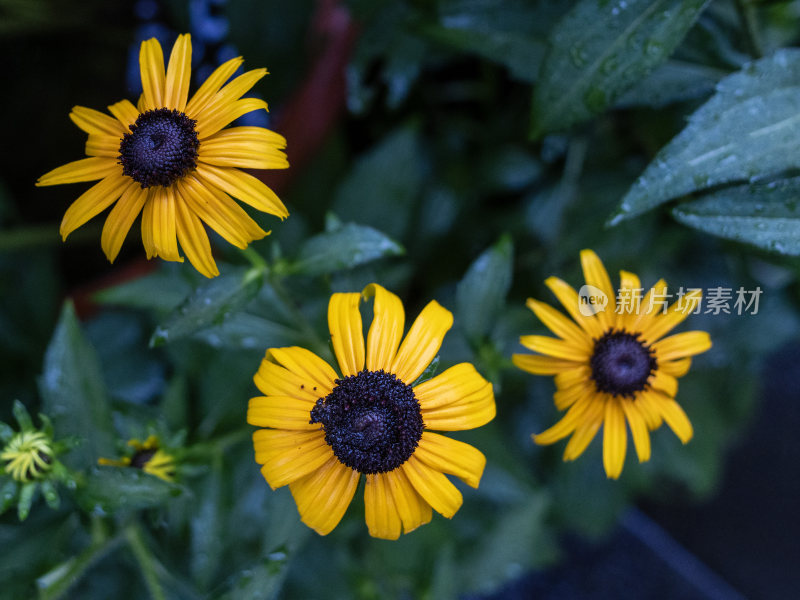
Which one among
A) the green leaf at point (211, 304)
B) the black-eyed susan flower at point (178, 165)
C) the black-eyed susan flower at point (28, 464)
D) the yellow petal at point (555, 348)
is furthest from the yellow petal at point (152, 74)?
the yellow petal at point (555, 348)

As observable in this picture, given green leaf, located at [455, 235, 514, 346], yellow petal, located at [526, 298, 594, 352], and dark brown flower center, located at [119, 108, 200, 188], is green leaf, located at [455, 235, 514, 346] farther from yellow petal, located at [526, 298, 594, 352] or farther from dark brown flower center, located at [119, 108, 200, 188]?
dark brown flower center, located at [119, 108, 200, 188]

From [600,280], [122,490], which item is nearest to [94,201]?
[122,490]

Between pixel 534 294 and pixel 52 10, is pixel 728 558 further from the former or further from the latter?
pixel 52 10

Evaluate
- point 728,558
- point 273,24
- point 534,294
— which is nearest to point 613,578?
point 728,558

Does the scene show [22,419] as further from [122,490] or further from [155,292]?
[155,292]

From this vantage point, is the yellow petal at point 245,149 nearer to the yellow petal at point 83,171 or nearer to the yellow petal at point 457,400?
the yellow petal at point 83,171

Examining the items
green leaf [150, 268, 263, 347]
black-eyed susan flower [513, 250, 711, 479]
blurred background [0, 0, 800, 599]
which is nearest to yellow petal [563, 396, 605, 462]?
black-eyed susan flower [513, 250, 711, 479]
